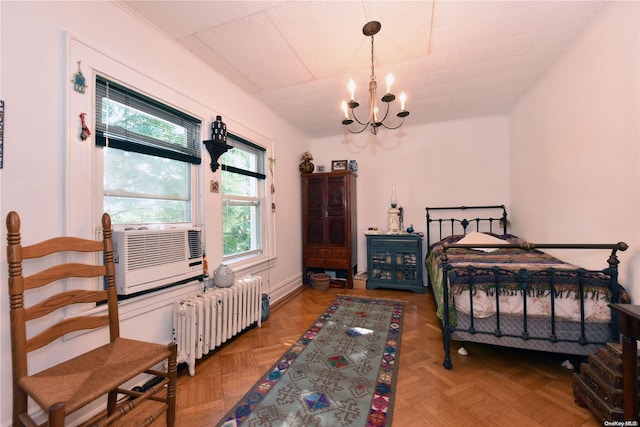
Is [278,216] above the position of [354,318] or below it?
above

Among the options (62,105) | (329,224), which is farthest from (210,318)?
(329,224)

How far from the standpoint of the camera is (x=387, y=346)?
2244mm

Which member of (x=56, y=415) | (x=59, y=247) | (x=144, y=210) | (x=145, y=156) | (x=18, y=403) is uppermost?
(x=145, y=156)

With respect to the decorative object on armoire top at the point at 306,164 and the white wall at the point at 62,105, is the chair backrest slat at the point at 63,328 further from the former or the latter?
the decorative object on armoire top at the point at 306,164

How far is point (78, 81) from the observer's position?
4.84ft

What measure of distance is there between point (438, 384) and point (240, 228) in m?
2.40

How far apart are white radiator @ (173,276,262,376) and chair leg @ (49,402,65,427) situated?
981 millimetres

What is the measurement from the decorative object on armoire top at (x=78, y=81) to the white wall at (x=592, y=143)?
132 inches

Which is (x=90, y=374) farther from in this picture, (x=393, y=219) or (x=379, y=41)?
(x=393, y=219)

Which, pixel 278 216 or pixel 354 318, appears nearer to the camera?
pixel 354 318

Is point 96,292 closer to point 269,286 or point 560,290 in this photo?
point 269,286

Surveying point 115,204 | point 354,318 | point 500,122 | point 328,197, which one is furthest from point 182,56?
point 500,122

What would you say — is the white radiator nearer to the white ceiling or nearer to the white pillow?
the white ceiling

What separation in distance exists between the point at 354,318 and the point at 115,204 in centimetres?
242
